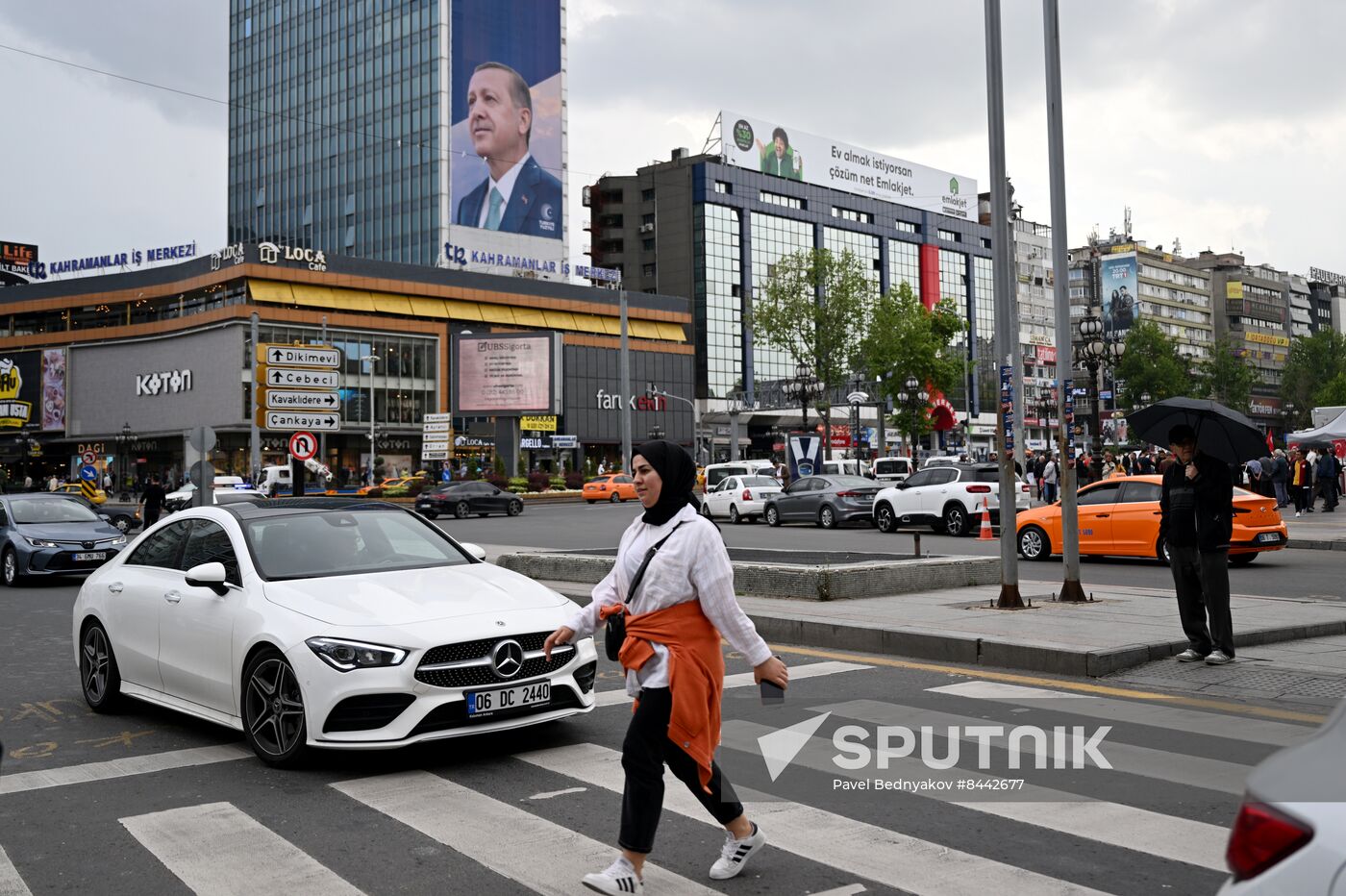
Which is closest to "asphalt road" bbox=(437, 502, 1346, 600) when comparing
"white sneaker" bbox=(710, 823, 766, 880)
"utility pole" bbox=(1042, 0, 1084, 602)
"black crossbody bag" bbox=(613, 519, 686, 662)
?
"utility pole" bbox=(1042, 0, 1084, 602)

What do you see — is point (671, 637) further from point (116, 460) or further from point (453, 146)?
point (453, 146)

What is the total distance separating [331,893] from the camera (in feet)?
14.1

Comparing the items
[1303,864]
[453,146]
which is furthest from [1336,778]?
[453,146]

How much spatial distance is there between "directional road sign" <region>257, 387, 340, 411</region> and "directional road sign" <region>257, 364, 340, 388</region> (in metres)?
0.10

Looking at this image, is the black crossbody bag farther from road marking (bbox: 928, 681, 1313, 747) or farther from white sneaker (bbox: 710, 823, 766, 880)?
road marking (bbox: 928, 681, 1313, 747)

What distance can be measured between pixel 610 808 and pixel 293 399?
16145 mm

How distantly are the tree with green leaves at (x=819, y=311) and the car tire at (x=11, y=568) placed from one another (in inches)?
1897

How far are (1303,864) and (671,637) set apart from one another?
251 cm

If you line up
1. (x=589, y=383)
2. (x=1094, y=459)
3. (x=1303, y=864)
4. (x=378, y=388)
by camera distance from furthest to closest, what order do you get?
(x=589, y=383) → (x=378, y=388) → (x=1094, y=459) → (x=1303, y=864)

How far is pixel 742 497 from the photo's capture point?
35344mm

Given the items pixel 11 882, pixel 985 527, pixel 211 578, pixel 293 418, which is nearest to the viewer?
pixel 11 882

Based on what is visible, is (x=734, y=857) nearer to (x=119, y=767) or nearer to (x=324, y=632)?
(x=324, y=632)

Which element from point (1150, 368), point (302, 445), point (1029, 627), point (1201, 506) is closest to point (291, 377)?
point (302, 445)

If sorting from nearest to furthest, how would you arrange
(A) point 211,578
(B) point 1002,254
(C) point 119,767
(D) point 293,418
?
(C) point 119,767, (A) point 211,578, (B) point 1002,254, (D) point 293,418
